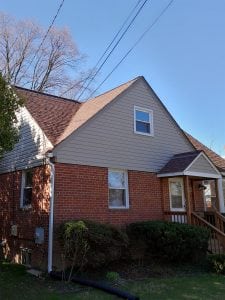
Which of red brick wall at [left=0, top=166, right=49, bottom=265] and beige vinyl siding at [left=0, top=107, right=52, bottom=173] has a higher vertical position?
beige vinyl siding at [left=0, top=107, right=52, bottom=173]

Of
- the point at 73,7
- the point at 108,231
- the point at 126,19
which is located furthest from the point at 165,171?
the point at 73,7

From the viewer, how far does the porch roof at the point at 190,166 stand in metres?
13.2

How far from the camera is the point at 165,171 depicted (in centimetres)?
1382

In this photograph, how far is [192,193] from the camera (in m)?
15.4

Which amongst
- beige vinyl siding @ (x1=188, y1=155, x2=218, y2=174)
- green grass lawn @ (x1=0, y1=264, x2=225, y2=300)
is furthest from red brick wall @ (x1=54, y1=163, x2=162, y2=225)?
green grass lawn @ (x1=0, y1=264, x2=225, y2=300)

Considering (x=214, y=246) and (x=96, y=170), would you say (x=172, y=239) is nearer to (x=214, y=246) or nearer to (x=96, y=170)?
(x=214, y=246)

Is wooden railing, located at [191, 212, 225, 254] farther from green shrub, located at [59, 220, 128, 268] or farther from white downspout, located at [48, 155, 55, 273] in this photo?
white downspout, located at [48, 155, 55, 273]

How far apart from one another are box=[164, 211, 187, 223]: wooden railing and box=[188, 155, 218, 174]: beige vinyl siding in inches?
67.2

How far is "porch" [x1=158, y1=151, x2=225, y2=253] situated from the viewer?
12.8m

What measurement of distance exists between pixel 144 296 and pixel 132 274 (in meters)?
2.63

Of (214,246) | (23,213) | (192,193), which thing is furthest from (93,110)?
(214,246)

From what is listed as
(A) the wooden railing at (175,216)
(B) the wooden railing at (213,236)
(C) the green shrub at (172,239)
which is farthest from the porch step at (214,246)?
(A) the wooden railing at (175,216)

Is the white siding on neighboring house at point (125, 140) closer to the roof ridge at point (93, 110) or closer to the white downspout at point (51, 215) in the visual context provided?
the roof ridge at point (93, 110)

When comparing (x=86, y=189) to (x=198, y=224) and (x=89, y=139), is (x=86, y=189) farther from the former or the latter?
(x=198, y=224)
